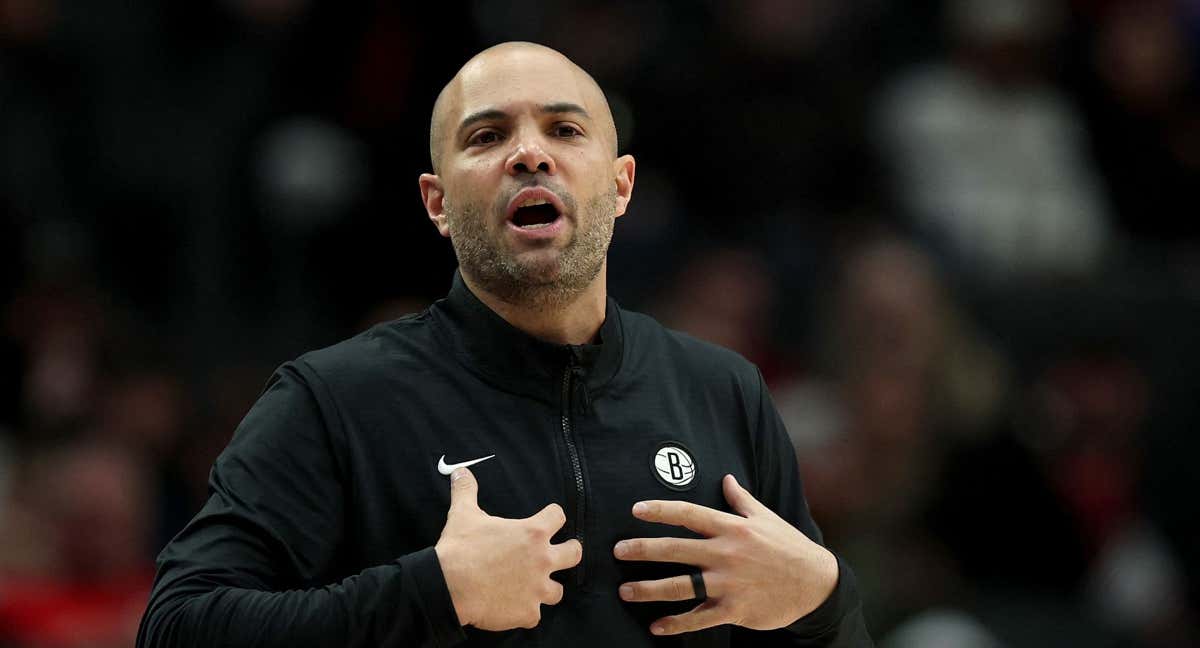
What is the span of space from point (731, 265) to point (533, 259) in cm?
460

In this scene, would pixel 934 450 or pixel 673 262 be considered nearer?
pixel 934 450

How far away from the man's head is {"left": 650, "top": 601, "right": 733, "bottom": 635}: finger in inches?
26.4

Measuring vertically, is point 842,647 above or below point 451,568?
below

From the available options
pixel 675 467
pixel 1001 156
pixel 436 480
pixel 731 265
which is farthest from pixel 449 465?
pixel 1001 156

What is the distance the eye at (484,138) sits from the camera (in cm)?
336

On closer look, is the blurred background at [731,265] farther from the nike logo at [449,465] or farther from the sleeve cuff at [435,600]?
the sleeve cuff at [435,600]

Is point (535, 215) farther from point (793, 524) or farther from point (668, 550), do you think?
point (793, 524)

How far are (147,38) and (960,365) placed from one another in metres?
4.18

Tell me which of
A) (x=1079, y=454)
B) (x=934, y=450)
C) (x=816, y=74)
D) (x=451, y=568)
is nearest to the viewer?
(x=451, y=568)

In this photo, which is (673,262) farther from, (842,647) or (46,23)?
(842,647)

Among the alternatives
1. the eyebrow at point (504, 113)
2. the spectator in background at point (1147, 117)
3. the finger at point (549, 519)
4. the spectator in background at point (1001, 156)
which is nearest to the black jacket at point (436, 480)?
the finger at point (549, 519)

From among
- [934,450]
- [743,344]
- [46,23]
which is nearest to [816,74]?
[743,344]

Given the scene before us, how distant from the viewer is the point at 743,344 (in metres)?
7.73

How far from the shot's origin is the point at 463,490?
9.95ft
